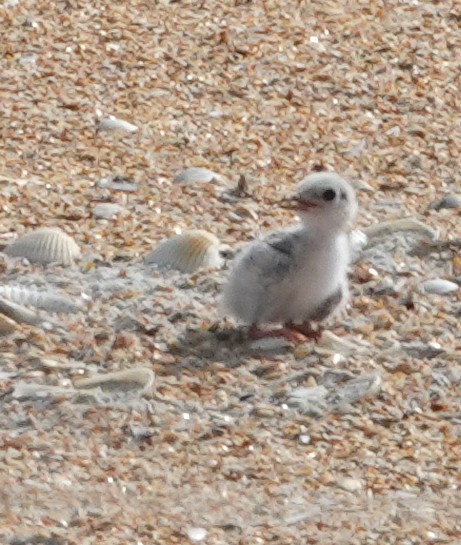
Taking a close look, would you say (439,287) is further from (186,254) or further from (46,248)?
(46,248)

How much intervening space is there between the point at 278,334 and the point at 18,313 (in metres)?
0.80

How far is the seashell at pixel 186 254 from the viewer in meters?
5.68

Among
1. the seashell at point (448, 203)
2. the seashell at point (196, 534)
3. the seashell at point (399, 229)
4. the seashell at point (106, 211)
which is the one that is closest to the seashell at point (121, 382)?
the seashell at point (196, 534)

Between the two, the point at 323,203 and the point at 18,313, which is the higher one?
the point at 323,203

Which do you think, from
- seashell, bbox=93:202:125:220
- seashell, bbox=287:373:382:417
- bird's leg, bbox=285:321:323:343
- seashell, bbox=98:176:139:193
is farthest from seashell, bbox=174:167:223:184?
seashell, bbox=287:373:382:417

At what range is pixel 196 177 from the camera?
253 inches

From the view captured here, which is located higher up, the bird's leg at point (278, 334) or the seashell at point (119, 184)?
the bird's leg at point (278, 334)

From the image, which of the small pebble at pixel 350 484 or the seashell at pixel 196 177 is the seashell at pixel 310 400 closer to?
the small pebble at pixel 350 484

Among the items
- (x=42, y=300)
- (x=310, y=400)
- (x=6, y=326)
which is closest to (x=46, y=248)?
(x=42, y=300)

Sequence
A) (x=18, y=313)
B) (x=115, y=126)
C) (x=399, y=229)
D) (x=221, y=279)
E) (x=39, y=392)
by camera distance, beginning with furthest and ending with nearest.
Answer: (x=115, y=126)
(x=399, y=229)
(x=221, y=279)
(x=18, y=313)
(x=39, y=392)

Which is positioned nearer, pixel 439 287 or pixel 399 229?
pixel 439 287

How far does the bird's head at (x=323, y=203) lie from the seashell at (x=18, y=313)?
854 mm

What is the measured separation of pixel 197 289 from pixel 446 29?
2.90 metres

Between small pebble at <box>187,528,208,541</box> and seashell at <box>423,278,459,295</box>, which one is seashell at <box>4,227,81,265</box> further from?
small pebble at <box>187,528,208,541</box>
